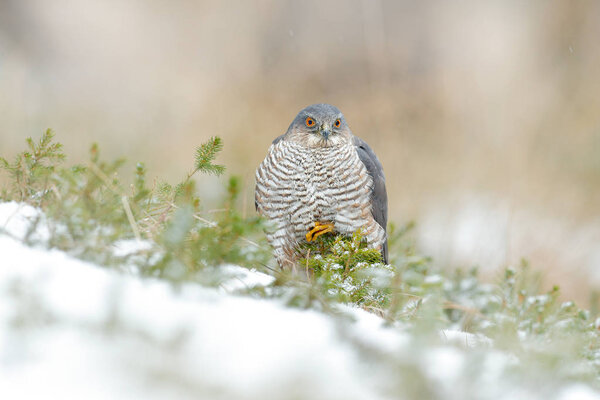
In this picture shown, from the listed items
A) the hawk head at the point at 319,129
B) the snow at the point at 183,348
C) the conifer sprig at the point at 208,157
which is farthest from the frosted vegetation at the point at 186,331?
the hawk head at the point at 319,129

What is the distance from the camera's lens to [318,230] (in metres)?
3.27

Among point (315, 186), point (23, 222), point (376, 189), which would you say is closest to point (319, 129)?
point (315, 186)

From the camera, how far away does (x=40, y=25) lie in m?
9.92

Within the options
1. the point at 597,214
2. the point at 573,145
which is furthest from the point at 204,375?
the point at 573,145

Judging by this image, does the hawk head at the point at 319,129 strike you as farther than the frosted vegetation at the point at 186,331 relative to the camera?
Yes

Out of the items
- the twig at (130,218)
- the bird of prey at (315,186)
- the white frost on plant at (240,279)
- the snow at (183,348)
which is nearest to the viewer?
the snow at (183,348)

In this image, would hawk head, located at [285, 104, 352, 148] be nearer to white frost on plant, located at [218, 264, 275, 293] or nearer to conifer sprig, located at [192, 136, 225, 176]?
conifer sprig, located at [192, 136, 225, 176]

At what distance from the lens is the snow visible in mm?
1033

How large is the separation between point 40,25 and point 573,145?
9074mm

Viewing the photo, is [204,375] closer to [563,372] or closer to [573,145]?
[563,372]

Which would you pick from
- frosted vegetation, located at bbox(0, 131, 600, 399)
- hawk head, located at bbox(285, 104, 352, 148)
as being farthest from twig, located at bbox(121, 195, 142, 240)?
hawk head, located at bbox(285, 104, 352, 148)

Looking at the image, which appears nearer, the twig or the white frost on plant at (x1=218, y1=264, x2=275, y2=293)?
the white frost on plant at (x1=218, y1=264, x2=275, y2=293)

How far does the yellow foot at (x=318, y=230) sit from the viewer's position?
3254 mm

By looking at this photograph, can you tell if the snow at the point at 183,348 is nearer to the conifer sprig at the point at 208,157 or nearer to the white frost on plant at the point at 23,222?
the white frost on plant at the point at 23,222
